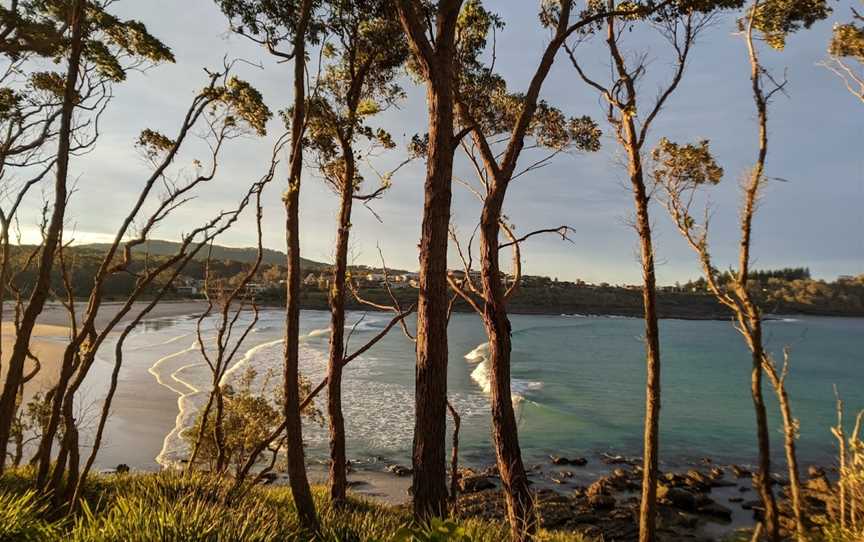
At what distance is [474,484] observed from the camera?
1720 cm

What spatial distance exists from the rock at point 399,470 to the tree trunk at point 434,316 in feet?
41.8

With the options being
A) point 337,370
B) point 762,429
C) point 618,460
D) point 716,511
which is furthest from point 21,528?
point 618,460

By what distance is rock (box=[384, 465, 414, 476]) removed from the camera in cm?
1819

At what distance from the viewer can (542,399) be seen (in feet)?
112

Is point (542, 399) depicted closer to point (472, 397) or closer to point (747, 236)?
point (472, 397)

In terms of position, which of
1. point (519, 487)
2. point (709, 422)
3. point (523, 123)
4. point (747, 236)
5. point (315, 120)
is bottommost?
point (709, 422)

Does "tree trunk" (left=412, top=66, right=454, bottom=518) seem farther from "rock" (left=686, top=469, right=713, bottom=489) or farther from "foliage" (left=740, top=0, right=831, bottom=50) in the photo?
"rock" (left=686, top=469, right=713, bottom=489)

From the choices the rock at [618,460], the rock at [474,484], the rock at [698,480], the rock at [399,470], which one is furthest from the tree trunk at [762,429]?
the rock at [618,460]

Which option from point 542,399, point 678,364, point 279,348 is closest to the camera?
point 542,399

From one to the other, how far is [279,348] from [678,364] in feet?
133

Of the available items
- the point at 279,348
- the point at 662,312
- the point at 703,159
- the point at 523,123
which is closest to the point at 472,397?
the point at 279,348

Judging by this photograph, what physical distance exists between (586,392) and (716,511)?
22.5 meters

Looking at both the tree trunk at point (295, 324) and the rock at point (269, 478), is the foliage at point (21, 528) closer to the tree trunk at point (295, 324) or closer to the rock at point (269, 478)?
the tree trunk at point (295, 324)

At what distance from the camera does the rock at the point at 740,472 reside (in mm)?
20094
